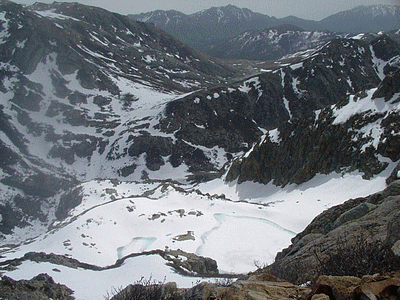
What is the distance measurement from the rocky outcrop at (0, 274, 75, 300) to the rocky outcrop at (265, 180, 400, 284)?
7024mm

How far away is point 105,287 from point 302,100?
109m

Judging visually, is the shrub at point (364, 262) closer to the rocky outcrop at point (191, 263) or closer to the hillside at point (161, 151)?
the hillside at point (161, 151)

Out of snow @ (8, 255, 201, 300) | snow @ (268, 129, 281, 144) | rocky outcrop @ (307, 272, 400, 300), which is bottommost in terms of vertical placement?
snow @ (8, 255, 201, 300)

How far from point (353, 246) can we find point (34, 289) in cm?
960

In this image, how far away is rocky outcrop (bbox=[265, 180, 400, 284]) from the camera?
5.48 metres

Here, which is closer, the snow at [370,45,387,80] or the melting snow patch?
the melting snow patch

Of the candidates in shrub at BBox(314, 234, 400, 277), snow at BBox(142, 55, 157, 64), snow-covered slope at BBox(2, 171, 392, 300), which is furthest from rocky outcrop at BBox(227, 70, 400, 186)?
snow at BBox(142, 55, 157, 64)

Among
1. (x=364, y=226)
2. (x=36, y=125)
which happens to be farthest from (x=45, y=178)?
(x=364, y=226)

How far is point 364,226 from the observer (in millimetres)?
8242

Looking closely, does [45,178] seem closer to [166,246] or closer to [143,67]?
[166,246]

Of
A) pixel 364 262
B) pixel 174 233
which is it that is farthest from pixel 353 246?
pixel 174 233

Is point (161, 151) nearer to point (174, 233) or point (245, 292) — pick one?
point (174, 233)

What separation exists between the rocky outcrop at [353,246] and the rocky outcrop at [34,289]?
7024 millimetres

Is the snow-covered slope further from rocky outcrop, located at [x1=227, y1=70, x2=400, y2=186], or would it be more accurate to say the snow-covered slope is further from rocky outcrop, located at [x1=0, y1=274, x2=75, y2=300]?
rocky outcrop, located at [x1=227, y1=70, x2=400, y2=186]
